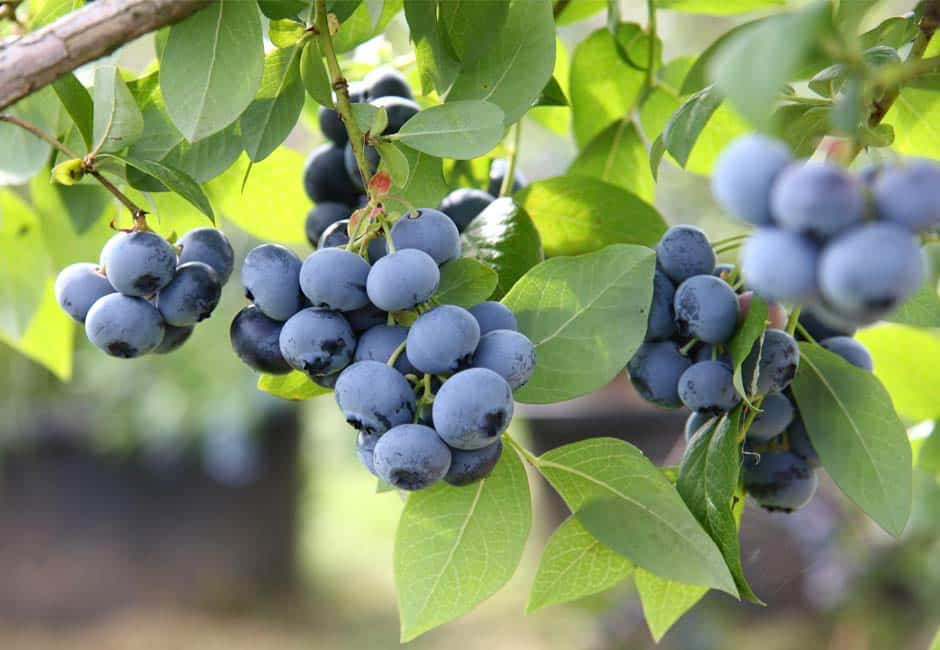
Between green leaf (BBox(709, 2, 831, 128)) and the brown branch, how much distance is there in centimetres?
25

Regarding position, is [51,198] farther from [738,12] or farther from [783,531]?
[783,531]

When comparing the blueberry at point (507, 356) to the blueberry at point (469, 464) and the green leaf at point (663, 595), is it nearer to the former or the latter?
the blueberry at point (469, 464)

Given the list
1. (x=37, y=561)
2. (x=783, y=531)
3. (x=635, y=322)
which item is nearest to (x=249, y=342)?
(x=635, y=322)

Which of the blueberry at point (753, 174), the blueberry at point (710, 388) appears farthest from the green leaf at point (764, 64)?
the blueberry at point (710, 388)

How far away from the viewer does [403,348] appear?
1.44 feet

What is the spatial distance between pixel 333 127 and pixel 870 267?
42cm

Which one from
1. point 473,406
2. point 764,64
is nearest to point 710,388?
point 473,406

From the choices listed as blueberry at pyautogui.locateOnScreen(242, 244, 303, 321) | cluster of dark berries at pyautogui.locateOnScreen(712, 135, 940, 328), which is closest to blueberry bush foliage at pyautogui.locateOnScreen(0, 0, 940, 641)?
blueberry at pyautogui.locateOnScreen(242, 244, 303, 321)

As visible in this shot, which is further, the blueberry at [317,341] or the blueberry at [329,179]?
the blueberry at [329,179]

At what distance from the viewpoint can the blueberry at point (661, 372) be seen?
1.69 ft

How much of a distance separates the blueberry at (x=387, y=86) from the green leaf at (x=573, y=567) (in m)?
0.27

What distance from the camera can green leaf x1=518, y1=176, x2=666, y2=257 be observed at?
59cm

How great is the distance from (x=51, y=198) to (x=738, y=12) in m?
0.48

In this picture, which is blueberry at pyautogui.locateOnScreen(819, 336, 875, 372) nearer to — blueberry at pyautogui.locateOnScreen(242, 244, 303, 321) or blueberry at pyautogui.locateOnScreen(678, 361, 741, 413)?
blueberry at pyautogui.locateOnScreen(678, 361, 741, 413)
